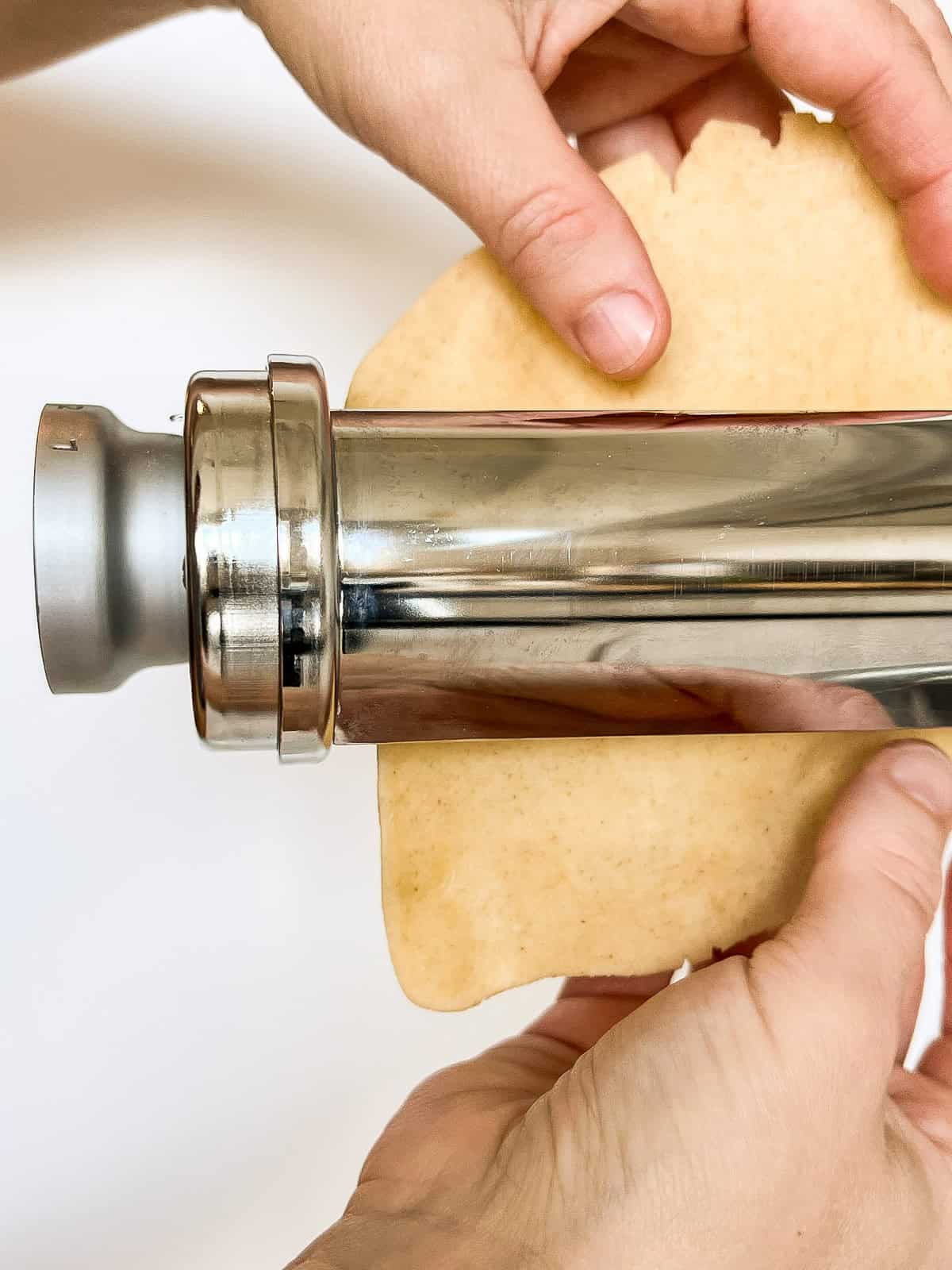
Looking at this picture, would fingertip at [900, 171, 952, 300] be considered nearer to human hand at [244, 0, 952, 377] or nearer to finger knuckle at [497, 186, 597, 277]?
human hand at [244, 0, 952, 377]

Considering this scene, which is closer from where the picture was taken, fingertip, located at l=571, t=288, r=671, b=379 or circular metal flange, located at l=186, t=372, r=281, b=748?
circular metal flange, located at l=186, t=372, r=281, b=748

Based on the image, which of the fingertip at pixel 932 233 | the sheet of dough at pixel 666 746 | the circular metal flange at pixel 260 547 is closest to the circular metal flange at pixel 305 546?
the circular metal flange at pixel 260 547

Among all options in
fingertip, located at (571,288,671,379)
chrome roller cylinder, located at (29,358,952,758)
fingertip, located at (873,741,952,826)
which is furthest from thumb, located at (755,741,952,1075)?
fingertip, located at (571,288,671,379)

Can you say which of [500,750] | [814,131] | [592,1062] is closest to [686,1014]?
[592,1062]

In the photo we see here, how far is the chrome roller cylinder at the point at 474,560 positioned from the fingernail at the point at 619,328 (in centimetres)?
8

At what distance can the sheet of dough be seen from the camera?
0.59m

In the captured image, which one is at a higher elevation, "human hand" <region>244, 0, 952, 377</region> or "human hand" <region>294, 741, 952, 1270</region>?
"human hand" <region>244, 0, 952, 377</region>

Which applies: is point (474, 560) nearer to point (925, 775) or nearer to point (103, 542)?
point (103, 542)

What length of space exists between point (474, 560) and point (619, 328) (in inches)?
6.9

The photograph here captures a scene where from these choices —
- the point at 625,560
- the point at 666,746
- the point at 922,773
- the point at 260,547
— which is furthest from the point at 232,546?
the point at 922,773

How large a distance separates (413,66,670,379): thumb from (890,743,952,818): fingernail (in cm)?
25

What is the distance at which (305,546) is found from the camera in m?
0.44

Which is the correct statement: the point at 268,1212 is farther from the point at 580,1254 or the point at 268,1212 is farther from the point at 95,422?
the point at 95,422

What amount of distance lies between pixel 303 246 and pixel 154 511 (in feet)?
1.77
